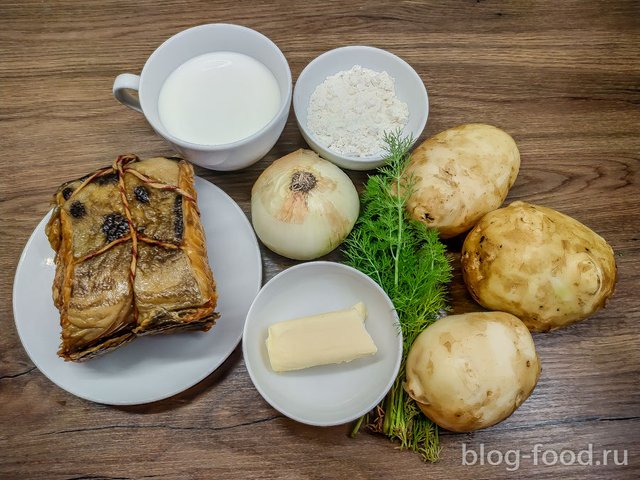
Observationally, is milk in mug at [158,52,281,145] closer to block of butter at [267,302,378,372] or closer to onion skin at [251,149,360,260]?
onion skin at [251,149,360,260]

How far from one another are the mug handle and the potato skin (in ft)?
2.81

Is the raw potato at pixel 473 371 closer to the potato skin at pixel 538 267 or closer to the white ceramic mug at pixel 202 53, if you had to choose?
the potato skin at pixel 538 267

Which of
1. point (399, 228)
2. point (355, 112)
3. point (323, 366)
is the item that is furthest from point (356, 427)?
point (355, 112)

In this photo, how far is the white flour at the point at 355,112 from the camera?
1427 millimetres

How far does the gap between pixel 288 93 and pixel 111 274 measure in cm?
56

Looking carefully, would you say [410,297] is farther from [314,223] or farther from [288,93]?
[288,93]

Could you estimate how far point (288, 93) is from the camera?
52.7 inches

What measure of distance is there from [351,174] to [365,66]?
0.97 feet

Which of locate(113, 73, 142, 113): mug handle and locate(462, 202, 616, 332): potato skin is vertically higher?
locate(113, 73, 142, 113): mug handle

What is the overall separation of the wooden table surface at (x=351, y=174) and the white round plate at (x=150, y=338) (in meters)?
0.11

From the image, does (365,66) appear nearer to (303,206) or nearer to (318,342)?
(303,206)

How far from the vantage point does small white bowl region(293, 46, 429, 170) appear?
4.69 feet

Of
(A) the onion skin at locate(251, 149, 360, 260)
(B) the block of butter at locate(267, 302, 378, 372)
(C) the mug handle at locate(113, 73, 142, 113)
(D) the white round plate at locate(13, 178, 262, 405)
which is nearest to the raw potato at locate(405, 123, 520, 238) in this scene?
(A) the onion skin at locate(251, 149, 360, 260)

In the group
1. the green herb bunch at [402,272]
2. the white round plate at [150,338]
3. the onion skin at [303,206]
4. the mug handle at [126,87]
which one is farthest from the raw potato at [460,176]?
the mug handle at [126,87]
